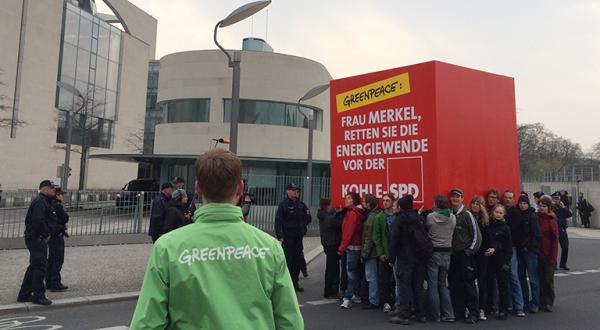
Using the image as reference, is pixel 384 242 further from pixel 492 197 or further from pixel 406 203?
pixel 492 197

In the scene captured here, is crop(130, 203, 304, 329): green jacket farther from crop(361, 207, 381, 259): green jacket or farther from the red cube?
the red cube

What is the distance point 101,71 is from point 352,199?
44.3 metres

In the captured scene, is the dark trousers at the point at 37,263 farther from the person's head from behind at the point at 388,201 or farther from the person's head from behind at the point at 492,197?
the person's head from behind at the point at 492,197

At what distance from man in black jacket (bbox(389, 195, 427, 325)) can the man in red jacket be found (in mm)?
1055

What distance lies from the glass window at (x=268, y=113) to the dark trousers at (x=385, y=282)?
770 inches

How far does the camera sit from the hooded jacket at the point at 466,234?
256 inches

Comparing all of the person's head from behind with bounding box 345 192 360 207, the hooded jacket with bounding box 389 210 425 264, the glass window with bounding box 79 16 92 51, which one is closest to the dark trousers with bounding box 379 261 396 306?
the hooded jacket with bounding box 389 210 425 264

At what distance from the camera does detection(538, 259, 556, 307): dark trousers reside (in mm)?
7234

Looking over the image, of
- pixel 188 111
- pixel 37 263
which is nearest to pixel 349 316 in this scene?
pixel 37 263

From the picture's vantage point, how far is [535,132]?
61281 mm

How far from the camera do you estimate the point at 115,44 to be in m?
47.8

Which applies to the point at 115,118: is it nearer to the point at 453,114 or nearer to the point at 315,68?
the point at 315,68

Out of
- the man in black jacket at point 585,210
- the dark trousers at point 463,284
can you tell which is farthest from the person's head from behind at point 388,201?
the man in black jacket at point 585,210

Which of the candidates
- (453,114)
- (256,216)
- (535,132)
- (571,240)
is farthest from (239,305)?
(535,132)
